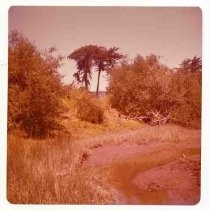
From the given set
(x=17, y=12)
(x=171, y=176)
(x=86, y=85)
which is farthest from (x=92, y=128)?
(x=17, y=12)

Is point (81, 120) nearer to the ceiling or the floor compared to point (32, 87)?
nearer to the floor

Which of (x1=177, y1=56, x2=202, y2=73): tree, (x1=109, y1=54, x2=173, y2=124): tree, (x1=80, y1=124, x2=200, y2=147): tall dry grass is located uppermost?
(x1=177, y1=56, x2=202, y2=73): tree

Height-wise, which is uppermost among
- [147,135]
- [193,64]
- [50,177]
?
[193,64]

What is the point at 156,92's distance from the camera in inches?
125

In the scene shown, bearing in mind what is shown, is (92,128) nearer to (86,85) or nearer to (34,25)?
(86,85)

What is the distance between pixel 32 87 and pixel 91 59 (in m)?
0.30

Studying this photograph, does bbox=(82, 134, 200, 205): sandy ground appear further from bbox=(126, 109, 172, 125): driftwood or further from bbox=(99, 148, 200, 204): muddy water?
bbox=(126, 109, 172, 125): driftwood

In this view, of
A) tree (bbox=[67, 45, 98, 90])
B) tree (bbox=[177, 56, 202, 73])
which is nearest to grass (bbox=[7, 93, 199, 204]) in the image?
tree (bbox=[67, 45, 98, 90])

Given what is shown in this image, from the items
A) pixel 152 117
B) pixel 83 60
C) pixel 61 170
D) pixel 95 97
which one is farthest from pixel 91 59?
pixel 61 170

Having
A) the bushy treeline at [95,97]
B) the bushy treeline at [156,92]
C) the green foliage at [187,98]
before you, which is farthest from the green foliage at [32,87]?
the green foliage at [187,98]

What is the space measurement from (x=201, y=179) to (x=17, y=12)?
1.12 metres

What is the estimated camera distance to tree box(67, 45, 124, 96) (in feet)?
10.3

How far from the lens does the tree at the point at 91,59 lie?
3131 mm

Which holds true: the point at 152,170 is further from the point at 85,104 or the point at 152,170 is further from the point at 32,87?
the point at 32,87
